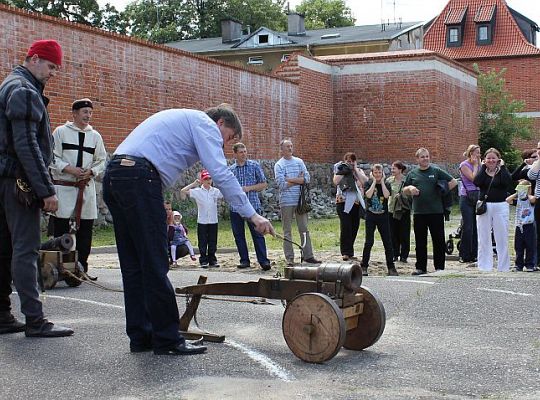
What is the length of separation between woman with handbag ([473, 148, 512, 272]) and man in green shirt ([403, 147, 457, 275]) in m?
0.53

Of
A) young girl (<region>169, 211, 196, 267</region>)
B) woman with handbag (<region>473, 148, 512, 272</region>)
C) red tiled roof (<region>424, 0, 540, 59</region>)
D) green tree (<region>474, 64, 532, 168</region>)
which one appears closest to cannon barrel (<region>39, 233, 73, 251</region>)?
young girl (<region>169, 211, 196, 267</region>)

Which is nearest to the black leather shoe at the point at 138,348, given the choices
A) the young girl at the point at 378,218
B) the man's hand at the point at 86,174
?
the man's hand at the point at 86,174

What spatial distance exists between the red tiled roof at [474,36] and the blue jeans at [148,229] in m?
52.1

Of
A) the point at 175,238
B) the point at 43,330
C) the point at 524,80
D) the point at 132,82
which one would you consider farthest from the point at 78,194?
the point at 524,80

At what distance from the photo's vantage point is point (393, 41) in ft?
193

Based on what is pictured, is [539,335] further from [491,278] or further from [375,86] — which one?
[375,86]

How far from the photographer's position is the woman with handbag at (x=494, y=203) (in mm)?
13188

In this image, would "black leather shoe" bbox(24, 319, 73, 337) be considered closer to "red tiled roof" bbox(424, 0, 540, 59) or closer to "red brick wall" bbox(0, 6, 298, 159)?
"red brick wall" bbox(0, 6, 298, 159)

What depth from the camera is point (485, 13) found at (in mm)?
59781

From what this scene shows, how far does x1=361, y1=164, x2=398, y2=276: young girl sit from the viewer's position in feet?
44.3

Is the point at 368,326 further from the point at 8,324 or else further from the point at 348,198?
the point at 348,198

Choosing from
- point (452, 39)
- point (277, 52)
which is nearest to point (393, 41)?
point (452, 39)

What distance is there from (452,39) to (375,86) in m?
29.0

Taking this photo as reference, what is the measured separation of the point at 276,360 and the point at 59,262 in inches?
160
